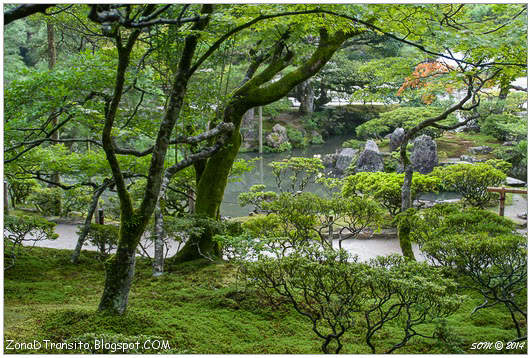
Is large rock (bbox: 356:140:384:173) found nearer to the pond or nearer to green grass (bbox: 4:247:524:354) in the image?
the pond

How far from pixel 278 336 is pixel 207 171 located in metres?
Answer: 2.64

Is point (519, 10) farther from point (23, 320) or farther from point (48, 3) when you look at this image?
point (23, 320)

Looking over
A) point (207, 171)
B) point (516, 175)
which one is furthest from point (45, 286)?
point (516, 175)

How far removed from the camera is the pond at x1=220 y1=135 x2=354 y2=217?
37.7 feet

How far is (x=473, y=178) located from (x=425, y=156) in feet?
17.6

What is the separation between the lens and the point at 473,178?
827 cm

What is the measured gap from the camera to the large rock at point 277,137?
62.2 ft

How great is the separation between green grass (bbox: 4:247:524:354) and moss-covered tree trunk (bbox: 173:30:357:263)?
32 cm

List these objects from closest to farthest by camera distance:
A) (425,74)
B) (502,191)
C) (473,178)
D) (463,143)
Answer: (502,191) → (473,178) → (425,74) → (463,143)

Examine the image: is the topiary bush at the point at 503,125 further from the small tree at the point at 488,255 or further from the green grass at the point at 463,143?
the small tree at the point at 488,255

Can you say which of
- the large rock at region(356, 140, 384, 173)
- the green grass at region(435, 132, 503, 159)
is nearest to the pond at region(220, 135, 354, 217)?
the large rock at region(356, 140, 384, 173)

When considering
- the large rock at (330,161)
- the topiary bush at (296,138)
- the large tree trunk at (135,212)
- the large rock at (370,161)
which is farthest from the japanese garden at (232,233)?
the topiary bush at (296,138)

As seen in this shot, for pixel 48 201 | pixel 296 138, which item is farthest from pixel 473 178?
pixel 296 138

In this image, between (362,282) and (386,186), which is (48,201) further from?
(362,282)
